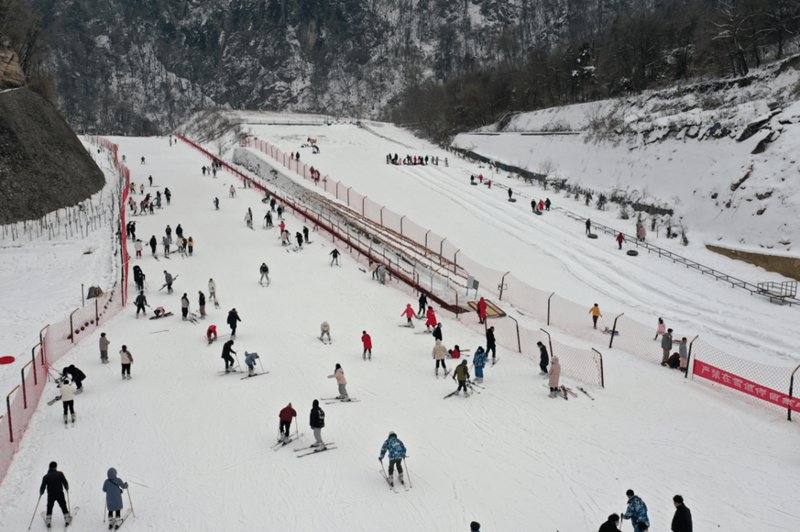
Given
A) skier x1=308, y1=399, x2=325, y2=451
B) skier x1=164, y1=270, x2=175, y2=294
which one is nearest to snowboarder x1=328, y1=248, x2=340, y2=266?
skier x1=164, y1=270, x2=175, y2=294

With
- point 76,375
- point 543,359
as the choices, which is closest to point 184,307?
point 76,375

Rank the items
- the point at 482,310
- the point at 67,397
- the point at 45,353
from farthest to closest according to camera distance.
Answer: the point at 482,310, the point at 45,353, the point at 67,397

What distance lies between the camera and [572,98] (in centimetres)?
7206

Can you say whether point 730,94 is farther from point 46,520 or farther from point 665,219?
point 46,520

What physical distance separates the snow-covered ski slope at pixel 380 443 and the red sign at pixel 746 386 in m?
0.48

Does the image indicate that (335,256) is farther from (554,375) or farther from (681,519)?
(681,519)

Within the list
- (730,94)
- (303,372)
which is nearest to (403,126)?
(730,94)

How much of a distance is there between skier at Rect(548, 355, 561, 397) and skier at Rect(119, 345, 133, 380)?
1169 centimetres

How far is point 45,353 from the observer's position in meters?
17.8

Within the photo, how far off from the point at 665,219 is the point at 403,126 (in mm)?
59363

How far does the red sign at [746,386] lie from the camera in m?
14.7

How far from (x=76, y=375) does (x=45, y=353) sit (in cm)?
270

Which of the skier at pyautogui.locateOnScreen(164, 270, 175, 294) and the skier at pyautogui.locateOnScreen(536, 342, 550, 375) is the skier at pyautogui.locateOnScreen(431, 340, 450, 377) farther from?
the skier at pyautogui.locateOnScreen(164, 270, 175, 294)

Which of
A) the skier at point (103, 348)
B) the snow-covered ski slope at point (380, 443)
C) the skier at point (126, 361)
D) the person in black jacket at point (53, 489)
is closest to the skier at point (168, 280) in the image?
the snow-covered ski slope at point (380, 443)
